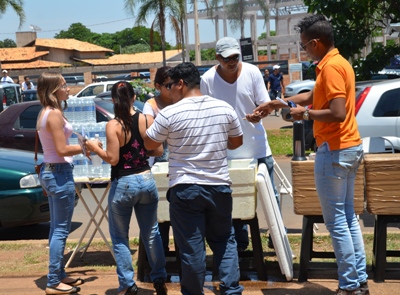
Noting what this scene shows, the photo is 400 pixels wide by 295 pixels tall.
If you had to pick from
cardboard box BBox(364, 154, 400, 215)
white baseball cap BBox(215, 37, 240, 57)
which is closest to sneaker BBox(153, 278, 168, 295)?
cardboard box BBox(364, 154, 400, 215)

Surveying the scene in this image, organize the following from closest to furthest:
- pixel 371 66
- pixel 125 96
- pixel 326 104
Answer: pixel 326 104 < pixel 125 96 < pixel 371 66

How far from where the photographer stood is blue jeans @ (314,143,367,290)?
199 inches

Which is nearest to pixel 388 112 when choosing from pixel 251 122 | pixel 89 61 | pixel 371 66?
pixel 251 122

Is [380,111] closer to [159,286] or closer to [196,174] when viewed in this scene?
[159,286]

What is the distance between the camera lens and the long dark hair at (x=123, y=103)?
5449 millimetres

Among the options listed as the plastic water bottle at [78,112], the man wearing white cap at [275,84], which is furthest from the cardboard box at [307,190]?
the man wearing white cap at [275,84]

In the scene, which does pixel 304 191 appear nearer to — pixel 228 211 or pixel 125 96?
pixel 228 211

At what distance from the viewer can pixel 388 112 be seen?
10195 mm

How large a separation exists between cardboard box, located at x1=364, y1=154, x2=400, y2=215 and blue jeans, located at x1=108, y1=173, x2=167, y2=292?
68.4 inches

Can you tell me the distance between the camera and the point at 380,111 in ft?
33.4

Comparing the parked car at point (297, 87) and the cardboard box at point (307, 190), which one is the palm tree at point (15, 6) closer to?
the parked car at point (297, 87)

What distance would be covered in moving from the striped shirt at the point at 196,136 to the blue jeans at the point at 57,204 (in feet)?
4.40

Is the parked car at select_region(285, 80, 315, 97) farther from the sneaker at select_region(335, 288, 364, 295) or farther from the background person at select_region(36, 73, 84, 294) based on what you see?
the sneaker at select_region(335, 288, 364, 295)

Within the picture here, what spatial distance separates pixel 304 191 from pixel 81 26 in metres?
141
